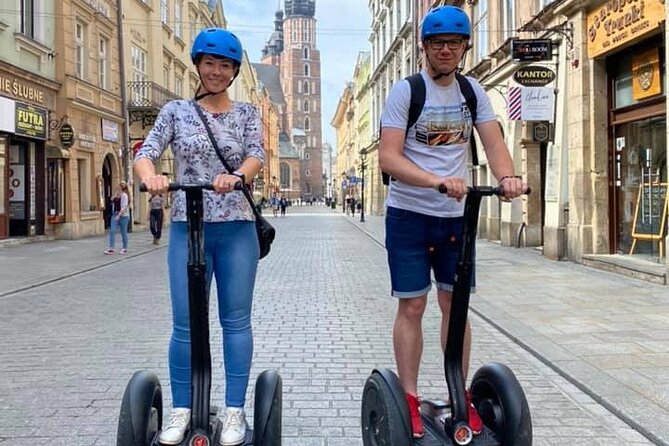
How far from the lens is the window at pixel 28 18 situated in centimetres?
1812

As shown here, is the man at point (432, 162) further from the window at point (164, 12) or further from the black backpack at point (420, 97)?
the window at point (164, 12)

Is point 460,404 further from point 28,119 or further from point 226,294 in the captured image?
point 28,119

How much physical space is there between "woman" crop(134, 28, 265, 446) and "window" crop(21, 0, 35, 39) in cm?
1751

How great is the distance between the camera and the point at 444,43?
2.91 metres

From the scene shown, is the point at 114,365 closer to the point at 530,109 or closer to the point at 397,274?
the point at 397,274

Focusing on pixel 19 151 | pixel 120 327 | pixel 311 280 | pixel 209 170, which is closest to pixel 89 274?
pixel 311 280

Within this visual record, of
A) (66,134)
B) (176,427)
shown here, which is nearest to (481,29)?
(66,134)

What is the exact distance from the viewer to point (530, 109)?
44.1ft

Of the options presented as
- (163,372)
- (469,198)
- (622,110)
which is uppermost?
(622,110)

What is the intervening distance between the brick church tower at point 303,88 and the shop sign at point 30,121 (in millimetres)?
120358

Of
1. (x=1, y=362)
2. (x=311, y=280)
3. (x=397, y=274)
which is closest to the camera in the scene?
(x=397, y=274)

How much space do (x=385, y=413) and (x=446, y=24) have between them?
1698 mm

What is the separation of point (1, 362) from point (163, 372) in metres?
1.42

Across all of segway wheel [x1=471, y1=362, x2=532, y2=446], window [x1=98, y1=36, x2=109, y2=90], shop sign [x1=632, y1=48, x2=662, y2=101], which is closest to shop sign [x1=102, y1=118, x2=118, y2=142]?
window [x1=98, y1=36, x2=109, y2=90]
